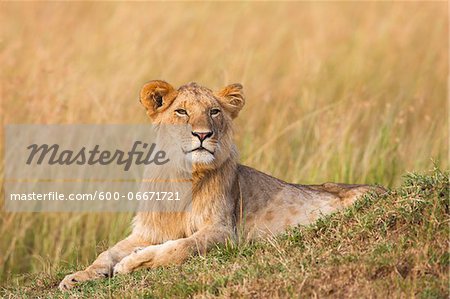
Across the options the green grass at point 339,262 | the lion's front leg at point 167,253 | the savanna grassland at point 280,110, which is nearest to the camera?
the green grass at point 339,262

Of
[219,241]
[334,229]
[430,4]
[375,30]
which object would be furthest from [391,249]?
[430,4]

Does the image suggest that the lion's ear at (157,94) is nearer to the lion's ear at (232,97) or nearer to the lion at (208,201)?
the lion at (208,201)

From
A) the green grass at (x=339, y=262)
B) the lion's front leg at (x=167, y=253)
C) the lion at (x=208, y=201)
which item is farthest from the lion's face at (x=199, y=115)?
the green grass at (x=339, y=262)

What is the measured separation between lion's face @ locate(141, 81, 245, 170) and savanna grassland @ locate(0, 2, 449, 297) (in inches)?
26.8

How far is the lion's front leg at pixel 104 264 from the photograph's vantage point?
258 inches

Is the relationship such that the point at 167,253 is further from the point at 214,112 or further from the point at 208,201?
the point at 214,112

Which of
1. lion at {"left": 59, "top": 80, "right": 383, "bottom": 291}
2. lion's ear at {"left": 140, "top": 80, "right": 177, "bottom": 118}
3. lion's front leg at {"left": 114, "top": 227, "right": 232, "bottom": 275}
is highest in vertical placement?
lion's ear at {"left": 140, "top": 80, "right": 177, "bottom": 118}

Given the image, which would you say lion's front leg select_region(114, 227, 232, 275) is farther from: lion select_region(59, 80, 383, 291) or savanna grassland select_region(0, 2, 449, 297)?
savanna grassland select_region(0, 2, 449, 297)

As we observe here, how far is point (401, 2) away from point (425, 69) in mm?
1944

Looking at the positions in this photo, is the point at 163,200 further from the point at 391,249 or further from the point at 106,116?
the point at 106,116

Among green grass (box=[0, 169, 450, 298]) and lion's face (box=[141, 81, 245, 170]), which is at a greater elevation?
lion's face (box=[141, 81, 245, 170])

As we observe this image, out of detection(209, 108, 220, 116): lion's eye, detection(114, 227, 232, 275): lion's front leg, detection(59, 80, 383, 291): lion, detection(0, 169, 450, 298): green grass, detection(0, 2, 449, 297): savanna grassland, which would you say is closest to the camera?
detection(0, 169, 450, 298): green grass

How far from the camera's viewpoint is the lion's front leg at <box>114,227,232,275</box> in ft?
21.3

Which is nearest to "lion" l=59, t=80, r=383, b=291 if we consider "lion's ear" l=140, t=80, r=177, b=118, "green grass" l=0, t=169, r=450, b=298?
"lion's ear" l=140, t=80, r=177, b=118
